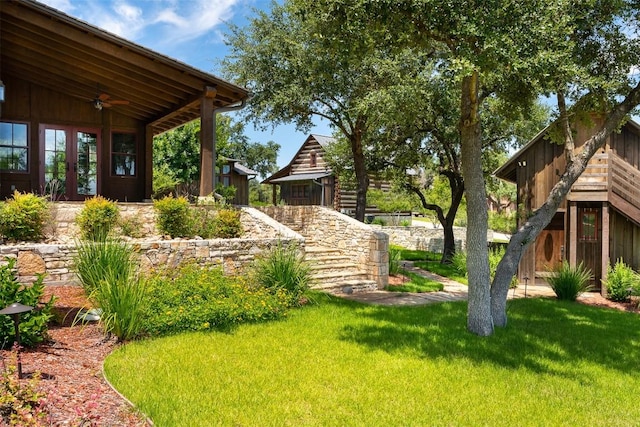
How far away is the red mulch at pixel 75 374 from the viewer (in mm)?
3516

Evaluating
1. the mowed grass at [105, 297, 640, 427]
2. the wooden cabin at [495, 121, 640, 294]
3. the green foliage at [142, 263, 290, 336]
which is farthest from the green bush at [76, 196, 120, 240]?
the wooden cabin at [495, 121, 640, 294]

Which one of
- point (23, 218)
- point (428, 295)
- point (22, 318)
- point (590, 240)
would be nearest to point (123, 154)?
point (23, 218)

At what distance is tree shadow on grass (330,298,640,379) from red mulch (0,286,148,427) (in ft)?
9.96

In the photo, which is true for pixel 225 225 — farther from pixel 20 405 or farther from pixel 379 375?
pixel 20 405

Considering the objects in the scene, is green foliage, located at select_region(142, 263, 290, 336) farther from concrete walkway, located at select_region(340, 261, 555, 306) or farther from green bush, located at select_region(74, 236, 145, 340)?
concrete walkway, located at select_region(340, 261, 555, 306)

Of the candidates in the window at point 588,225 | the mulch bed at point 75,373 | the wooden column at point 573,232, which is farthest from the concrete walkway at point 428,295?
the mulch bed at point 75,373

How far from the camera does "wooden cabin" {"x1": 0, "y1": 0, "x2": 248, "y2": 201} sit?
375 inches

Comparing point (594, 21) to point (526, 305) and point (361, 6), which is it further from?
point (526, 305)

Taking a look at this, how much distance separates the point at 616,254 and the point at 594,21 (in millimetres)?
8822

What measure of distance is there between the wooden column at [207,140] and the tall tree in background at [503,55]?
4622mm

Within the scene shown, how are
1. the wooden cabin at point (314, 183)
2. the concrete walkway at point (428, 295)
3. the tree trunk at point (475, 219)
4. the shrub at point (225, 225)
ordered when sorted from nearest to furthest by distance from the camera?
the tree trunk at point (475, 219)
the concrete walkway at point (428, 295)
the shrub at point (225, 225)
the wooden cabin at point (314, 183)

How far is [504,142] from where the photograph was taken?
651 inches

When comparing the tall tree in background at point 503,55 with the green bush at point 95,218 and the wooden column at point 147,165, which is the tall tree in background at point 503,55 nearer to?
the green bush at point 95,218

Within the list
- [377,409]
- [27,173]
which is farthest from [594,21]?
[27,173]
